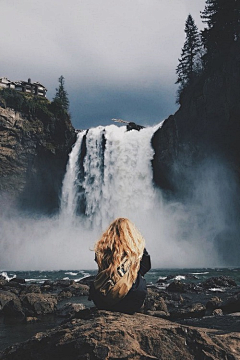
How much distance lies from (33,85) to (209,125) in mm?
46527

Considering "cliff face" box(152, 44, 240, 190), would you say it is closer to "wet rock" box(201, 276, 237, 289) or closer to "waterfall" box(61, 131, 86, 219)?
"waterfall" box(61, 131, 86, 219)

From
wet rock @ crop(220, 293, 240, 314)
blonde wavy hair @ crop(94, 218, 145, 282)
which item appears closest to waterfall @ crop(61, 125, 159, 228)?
wet rock @ crop(220, 293, 240, 314)

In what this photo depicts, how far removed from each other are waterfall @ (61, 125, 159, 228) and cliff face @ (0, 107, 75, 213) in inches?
157

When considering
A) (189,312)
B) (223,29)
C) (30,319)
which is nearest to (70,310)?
(30,319)

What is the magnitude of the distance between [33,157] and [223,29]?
3392 cm

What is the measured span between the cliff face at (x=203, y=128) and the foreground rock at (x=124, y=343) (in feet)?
121

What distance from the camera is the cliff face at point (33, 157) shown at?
1943 inches

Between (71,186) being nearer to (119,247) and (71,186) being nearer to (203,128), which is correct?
(203,128)

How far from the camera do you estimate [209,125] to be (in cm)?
4078

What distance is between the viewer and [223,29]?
41.6 metres

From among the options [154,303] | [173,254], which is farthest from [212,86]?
[154,303]

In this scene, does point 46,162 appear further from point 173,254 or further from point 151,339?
point 151,339

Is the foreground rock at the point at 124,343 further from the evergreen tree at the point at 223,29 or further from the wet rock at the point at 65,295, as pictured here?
the evergreen tree at the point at 223,29

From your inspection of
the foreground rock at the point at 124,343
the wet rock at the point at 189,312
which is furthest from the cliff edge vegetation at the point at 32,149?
the foreground rock at the point at 124,343
